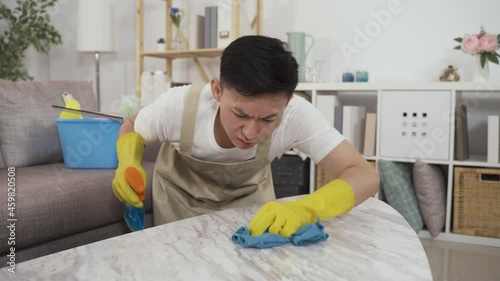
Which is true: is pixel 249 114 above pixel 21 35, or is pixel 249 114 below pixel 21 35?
below

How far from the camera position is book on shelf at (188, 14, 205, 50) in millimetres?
3283

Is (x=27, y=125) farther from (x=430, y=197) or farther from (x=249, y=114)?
(x=430, y=197)

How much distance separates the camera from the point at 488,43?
98.2 inches

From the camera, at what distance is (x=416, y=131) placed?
2623mm

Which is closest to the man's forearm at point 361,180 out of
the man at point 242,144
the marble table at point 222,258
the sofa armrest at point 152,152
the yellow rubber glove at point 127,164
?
the man at point 242,144

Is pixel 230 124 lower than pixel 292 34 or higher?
lower

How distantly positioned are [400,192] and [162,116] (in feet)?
5.55

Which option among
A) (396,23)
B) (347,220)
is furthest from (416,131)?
(347,220)

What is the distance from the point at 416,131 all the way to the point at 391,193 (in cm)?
38

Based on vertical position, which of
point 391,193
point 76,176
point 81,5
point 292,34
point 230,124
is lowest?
point 391,193

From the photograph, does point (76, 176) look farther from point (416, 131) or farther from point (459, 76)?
point (459, 76)

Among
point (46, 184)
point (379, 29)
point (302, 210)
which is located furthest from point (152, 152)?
point (379, 29)

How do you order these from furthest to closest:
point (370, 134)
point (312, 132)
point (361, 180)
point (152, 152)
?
point (370, 134) < point (152, 152) < point (312, 132) < point (361, 180)

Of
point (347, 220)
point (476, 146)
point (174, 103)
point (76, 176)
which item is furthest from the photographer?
point (476, 146)
